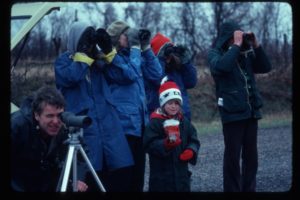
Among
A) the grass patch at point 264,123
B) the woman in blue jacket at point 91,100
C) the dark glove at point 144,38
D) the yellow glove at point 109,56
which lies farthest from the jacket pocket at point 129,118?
the grass patch at point 264,123

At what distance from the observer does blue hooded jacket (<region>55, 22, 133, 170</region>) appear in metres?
3.50

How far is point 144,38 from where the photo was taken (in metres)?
4.20

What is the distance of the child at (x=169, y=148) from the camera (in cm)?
352

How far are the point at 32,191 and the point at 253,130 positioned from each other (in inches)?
72.0

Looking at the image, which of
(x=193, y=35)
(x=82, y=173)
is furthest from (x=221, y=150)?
(x=193, y=35)

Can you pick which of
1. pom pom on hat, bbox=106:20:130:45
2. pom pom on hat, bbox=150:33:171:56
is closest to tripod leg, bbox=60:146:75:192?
pom pom on hat, bbox=106:20:130:45

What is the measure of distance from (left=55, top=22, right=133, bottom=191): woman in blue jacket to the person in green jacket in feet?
2.85

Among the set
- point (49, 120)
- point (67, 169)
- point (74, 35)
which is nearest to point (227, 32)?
point (74, 35)

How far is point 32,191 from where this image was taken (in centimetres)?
313

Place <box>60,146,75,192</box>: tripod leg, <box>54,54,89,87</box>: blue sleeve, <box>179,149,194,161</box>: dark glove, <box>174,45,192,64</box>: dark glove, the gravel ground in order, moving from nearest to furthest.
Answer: <box>60,146,75,192</box>: tripod leg, <box>54,54,89,87</box>: blue sleeve, <box>179,149,194,161</box>: dark glove, <box>174,45,192,64</box>: dark glove, the gravel ground

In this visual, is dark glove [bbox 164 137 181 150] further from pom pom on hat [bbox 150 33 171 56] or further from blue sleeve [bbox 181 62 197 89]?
pom pom on hat [bbox 150 33 171 56]

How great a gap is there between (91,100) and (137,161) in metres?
0.67

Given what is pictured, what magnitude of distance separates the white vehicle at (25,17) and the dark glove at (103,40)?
1.76ft

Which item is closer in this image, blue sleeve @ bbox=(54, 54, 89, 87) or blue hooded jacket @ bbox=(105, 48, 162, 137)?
blue sleeve @ bbox=(54, 54, 89, 87)
